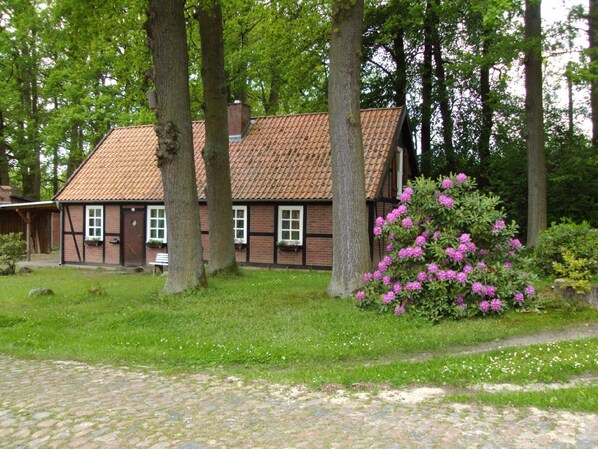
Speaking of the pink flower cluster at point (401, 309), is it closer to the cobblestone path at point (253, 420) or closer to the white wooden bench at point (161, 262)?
the cobblestone path at point (253, 420)

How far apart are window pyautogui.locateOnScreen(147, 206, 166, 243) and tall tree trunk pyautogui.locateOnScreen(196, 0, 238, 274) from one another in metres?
7.16

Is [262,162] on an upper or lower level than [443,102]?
lower

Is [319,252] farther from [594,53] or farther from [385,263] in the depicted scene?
[594,53]

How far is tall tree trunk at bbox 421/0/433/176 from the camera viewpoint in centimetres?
2448

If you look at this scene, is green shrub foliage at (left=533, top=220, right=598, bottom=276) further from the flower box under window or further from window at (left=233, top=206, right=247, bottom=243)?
window at (left=233, top=206, right=247, bottom=243)

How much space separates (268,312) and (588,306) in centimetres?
510

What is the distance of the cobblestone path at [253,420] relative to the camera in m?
4.00

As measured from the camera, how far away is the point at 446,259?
Result: 8.42 m

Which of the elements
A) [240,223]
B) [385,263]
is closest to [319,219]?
[240,223]

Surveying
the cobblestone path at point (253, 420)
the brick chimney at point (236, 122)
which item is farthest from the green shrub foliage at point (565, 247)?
the brick chimney at point (236, 122)

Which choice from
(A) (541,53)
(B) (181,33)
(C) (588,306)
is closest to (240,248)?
(B) (181,33)

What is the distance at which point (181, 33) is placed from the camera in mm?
10758

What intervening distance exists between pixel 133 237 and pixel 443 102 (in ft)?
48.6

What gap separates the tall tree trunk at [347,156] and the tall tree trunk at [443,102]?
15.2m
